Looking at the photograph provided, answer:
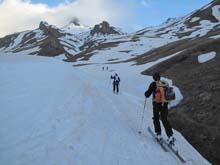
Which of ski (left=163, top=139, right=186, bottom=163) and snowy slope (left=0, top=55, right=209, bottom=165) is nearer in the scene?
snowy slope (left=0, top=55, right=209, bottom=165)

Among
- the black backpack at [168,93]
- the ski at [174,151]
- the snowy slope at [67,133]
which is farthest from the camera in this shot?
the black backpack at [168,93]

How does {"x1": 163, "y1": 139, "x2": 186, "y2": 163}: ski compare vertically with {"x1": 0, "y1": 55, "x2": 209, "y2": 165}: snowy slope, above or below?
below

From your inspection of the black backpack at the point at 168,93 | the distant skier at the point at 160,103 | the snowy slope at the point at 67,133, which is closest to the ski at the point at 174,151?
the distant skier at the point at 160,103

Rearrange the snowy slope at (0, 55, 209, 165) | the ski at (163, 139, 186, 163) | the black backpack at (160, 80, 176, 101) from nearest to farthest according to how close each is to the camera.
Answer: the snowy slope at (0, 55, 209, 165)
the ski at (163, 139, 186, 163)
the black backpack at (160, 80, 176, 101)

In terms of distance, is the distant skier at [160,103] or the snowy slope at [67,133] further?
the distant skier at [160,103]

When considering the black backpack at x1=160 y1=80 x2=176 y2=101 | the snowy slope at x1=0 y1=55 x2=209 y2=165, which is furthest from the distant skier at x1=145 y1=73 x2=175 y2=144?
the snowy slope at x1=0 y1=55 x2=209 y2=165

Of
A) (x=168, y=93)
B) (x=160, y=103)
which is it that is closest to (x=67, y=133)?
(x=160, y=103)

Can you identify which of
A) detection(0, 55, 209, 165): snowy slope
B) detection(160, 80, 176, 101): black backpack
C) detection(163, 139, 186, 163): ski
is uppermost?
detection(160, 80, 176, 101): black backpack

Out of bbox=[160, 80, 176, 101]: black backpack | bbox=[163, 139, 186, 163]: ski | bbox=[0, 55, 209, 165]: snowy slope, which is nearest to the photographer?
bbox=[0, 55, 209, 165]: snowy slope

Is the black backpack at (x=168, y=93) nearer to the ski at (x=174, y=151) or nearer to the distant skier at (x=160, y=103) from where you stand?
the distant skier at (x=160, y=103)

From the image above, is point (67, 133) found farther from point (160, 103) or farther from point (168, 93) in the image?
point (168, 93)

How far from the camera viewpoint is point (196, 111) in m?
21.5

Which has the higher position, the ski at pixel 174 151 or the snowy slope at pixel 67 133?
the snowy slope at pixel 67 133

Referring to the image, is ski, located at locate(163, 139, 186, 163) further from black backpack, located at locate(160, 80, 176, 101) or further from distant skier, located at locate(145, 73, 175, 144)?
black backpack, located at locate(160, 80, 176, 101)
